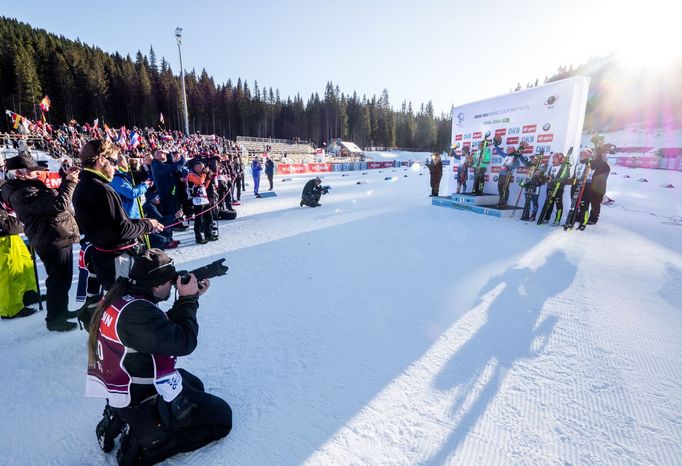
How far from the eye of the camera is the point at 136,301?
5.29 ft

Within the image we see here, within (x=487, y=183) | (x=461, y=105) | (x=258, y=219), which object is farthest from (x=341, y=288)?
(x=461, y=105)

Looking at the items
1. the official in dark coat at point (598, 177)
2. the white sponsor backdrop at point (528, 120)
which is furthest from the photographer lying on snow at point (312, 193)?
the official in dark coat at point (598, 177)

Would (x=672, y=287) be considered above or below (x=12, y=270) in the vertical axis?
below

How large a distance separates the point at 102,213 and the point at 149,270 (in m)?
1.41

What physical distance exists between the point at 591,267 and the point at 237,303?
5.39m

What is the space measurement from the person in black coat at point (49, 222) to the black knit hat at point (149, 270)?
2.15 metres

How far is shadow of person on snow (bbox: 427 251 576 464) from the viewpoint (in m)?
2.28

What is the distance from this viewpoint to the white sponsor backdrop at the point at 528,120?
8.12 m

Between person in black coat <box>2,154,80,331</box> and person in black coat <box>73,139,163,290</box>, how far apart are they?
0.60 m

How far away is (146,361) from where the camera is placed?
5.55ft

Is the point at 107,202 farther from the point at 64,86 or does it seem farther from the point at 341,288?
the point at 64,86

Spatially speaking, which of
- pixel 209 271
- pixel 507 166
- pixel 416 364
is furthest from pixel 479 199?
pixel 209 271

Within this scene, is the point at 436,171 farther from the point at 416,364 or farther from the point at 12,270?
the point at 12,270

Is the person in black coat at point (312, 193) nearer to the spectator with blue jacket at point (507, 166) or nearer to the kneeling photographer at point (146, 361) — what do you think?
the spectator with blue jacket at point (507, 166)
